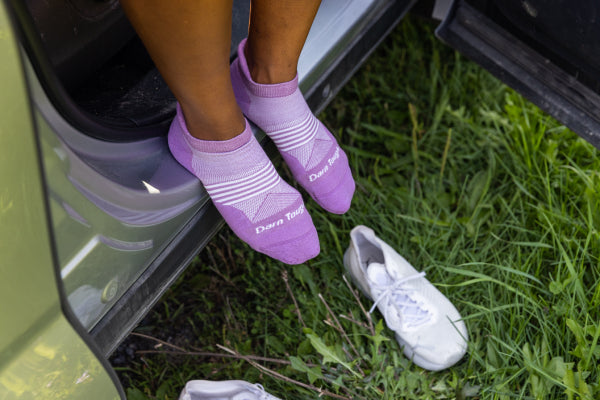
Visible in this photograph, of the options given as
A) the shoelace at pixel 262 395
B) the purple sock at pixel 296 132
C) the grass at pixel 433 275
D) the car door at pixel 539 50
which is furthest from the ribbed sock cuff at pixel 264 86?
the shoelace at pixel 262 395

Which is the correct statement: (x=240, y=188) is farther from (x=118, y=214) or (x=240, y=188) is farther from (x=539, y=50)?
(x=539, y=50)

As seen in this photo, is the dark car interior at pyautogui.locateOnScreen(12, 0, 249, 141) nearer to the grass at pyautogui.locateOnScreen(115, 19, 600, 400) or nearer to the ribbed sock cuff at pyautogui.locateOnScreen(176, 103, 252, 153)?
the ribbed sock cuff at pyautogui.locateOnScreen(176, 103, 252, 153)

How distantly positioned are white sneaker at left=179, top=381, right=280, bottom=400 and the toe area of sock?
28 centimetres

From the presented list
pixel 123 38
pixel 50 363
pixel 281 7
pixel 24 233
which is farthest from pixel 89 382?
pixel 123 38

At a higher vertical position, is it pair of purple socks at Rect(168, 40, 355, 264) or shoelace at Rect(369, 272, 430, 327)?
pair of purple socks at Rect(168, 40, 355, 264)

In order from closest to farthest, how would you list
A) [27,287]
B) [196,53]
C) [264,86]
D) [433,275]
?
[27,287] → [196,53] → [264,86] → [433,275]

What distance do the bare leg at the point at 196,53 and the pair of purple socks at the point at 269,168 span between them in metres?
0.05

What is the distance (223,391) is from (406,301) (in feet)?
1.62

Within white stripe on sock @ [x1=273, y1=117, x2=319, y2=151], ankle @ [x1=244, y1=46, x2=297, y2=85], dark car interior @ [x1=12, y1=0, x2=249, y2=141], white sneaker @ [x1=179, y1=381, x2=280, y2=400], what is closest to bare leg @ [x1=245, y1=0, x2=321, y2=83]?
ankle @ [x1=244, y1=46, x2=297, y2=85]

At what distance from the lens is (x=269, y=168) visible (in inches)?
47.0

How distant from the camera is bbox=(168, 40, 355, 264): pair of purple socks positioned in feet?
3.78

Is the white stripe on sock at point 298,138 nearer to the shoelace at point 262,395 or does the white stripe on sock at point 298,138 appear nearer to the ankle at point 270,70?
the ankle at point 270,70

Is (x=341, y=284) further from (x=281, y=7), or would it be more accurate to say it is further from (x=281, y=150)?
(x=281, y=7)

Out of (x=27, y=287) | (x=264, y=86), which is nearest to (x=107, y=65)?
(x=264, y=86)
